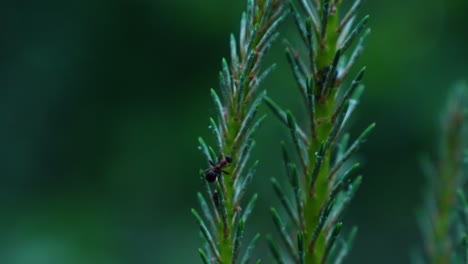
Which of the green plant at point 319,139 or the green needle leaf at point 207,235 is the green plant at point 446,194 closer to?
the green plant at point 319,139

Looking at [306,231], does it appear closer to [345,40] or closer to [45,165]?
[345,40]

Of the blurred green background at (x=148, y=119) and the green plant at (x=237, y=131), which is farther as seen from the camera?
the blurred green background at (x=148, y=119)

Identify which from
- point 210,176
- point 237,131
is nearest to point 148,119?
point 210,176

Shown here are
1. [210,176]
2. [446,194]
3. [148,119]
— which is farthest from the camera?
[148,119]

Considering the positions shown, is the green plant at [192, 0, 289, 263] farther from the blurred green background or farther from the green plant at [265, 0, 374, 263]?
the blurred green background

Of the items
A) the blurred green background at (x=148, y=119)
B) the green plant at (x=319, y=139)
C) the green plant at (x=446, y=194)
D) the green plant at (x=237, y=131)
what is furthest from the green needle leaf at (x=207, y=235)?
the blurred green background at (x=148, y=119)

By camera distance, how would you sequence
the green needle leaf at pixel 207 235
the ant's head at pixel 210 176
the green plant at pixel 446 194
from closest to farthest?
the green needle leaf at pixel 207 235
the ant's head at pixel 210 176
the green plant at pixel 446 194

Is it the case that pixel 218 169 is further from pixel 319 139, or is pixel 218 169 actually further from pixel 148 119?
pixel 148 119
